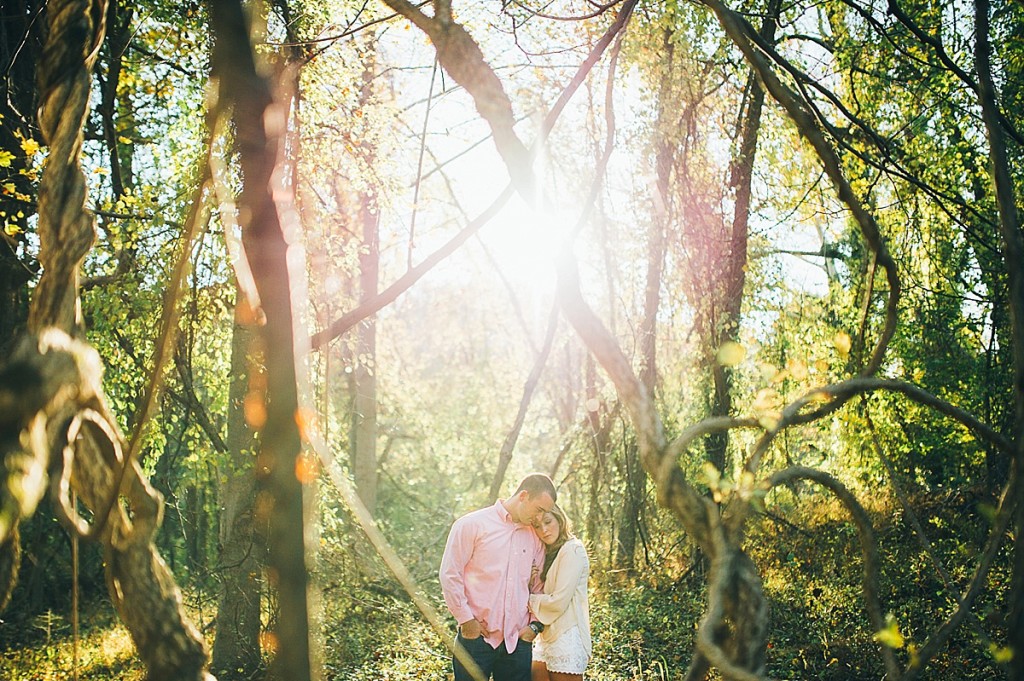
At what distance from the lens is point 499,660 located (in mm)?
4254

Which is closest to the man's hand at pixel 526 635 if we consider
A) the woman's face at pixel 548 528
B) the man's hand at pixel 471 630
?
the man's hand at pixel 471 630

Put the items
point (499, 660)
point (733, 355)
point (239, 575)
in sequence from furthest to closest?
point (239, 575) → point (499, 660) → point (733, 355)

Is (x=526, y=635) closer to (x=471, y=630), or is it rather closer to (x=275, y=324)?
(x=471, y=630)

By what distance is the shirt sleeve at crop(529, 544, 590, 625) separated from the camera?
4.50 meters

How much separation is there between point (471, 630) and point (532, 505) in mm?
687

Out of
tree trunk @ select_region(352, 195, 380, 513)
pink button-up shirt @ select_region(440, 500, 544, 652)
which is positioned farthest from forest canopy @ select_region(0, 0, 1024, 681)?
pink button-up shirt @ select_region(440, 500, 544, 652)

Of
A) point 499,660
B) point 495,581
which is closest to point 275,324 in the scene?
point 495,581

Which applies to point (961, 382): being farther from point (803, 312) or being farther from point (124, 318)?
point (124, 318)

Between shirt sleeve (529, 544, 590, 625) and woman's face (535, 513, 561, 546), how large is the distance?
0.09m

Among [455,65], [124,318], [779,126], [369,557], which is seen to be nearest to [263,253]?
[455,65]

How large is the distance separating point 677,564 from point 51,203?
938 cm

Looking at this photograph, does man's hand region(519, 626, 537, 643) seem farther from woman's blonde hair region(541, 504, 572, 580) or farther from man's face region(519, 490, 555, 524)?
man's face region(519, 490, 555, 524)

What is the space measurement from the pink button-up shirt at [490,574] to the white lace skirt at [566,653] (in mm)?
335

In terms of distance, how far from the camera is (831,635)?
711cm
